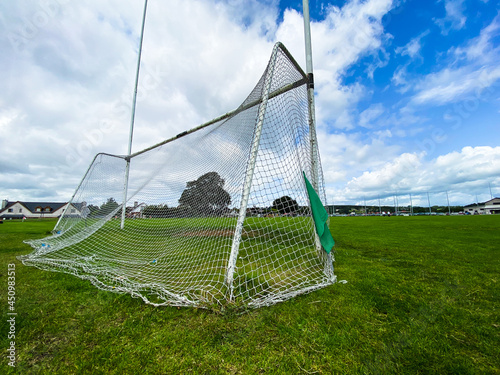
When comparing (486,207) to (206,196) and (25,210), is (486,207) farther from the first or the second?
(25,210)

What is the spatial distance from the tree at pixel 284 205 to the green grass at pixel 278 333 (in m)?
1.14

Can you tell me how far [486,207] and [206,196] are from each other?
105767 millimetres

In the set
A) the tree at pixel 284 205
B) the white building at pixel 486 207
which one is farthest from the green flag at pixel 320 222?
the white building at pixel 486 207

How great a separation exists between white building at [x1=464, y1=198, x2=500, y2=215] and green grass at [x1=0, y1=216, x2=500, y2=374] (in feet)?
325

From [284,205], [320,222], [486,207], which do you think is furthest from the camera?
[486,207]

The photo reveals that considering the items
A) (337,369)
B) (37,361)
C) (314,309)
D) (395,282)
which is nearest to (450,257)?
(395,282)

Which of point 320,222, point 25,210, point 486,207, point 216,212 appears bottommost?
point 486,207

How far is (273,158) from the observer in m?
3.21

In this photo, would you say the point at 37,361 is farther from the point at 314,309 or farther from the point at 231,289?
the point at 314,309

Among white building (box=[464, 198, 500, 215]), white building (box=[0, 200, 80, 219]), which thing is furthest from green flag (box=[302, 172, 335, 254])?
white building (box=[464, 198, 500, 215])

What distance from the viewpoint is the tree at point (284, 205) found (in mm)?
3145

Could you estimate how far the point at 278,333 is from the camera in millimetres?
1625

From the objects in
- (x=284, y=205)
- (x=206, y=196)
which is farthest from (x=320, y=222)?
(x=206, y=196)

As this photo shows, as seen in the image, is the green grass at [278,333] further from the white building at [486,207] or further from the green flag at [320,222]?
the white building at [486,207]
